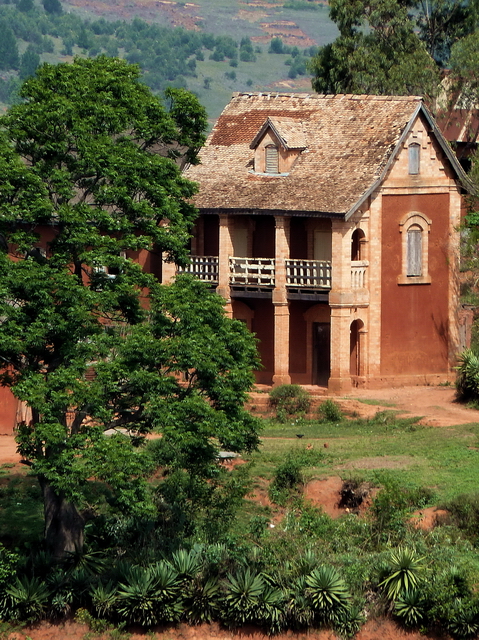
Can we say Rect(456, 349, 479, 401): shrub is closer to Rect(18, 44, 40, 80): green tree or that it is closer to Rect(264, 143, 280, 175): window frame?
Rect(264, 143, 280, 175): window frame

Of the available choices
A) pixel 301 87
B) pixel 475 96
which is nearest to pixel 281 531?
pixel 475 96

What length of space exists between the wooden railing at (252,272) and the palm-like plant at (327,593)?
19.5 metres

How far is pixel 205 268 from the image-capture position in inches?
1925

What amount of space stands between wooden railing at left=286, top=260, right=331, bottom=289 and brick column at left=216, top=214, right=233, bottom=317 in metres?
2.33

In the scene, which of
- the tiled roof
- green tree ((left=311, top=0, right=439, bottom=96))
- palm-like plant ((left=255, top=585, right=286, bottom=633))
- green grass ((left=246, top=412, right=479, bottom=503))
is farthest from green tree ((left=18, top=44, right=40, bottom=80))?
palm-like plant ((left=255, top=585, right=286, bottom=633))

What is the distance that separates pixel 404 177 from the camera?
153 ft

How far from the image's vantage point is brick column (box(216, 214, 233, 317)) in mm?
47691

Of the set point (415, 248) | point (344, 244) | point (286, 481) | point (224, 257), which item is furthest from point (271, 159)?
point (286, 481)

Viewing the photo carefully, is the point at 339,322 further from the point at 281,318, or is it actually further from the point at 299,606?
the point at 299,606

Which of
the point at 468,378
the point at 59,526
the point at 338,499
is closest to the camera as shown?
the point at 59,526

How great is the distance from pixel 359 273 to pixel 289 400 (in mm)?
5221

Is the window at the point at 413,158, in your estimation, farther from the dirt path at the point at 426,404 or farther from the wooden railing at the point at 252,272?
the dirt path at the point at 426,404

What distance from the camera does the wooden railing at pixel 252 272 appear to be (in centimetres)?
4706

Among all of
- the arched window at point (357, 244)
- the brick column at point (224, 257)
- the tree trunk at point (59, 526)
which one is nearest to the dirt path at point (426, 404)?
the arched window at point (357, 244)
